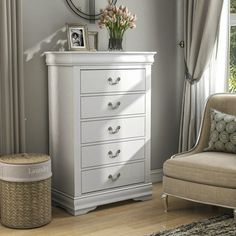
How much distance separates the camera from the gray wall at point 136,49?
12.8 feet

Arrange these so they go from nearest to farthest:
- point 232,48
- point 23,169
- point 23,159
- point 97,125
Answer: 1. point 23,169
2. point 23,159
3. point 97,125
4. point 232,48

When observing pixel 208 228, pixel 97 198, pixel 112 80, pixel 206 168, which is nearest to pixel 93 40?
pixel 112 80

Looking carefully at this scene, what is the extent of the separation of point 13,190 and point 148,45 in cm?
190

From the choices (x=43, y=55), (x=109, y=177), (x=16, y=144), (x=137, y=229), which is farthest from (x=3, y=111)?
(x=137, y=229)

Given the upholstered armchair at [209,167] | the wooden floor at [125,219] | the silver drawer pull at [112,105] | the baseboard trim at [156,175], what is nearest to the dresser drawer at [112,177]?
the wooden floor at [125,219]

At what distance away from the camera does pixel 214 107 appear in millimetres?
4141

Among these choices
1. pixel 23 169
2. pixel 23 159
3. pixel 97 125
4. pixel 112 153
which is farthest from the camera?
pixel 112 153

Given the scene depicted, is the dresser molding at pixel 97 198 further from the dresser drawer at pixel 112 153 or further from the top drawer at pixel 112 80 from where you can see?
the top drawer at pixel 112 80

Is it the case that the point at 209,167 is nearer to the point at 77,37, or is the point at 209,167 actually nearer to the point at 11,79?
the point at 77,37

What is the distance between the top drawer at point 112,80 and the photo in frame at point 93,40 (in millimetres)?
383

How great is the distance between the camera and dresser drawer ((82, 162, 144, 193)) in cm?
378

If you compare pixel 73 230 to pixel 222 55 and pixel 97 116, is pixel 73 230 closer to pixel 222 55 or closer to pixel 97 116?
pixel 97 116

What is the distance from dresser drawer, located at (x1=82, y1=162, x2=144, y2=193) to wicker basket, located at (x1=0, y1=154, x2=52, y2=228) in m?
0.38

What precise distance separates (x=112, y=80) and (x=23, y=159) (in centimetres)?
89
